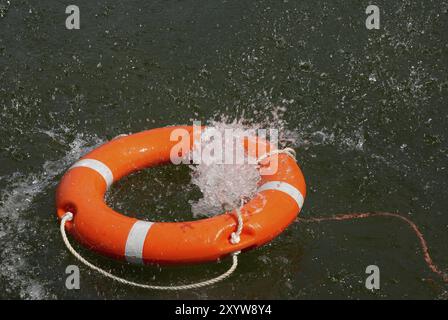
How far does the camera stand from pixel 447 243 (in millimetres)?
4996

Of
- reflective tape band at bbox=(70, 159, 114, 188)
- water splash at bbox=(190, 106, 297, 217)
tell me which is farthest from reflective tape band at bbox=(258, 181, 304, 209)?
reflective tape band at bbox=(70, 159, 114, 188)

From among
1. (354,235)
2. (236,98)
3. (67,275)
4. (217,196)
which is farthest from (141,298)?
(236,98)

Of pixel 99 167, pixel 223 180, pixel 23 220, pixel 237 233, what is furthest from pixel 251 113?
pixel 23 220

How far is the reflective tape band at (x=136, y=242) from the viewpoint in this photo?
4.38 metres

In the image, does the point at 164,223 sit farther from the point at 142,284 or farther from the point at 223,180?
the point at 223,180

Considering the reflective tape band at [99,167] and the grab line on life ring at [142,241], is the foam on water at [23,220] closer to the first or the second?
the grab line on life ring at [142,241]

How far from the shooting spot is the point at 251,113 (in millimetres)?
6355

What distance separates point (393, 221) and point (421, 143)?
116 centimetres

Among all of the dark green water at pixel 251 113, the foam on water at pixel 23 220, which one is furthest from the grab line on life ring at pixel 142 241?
the foam on water at pixel 23 220

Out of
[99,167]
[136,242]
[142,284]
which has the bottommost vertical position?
[142,284]

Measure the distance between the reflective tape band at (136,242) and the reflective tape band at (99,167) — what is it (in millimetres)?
725

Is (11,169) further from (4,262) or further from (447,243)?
(447,243)

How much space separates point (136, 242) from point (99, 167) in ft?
2.95

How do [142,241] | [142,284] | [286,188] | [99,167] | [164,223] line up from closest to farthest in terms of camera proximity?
1. [142,241]
2. [164,223]
3. [142,284]
4. [286,188]
5. [99,167]
